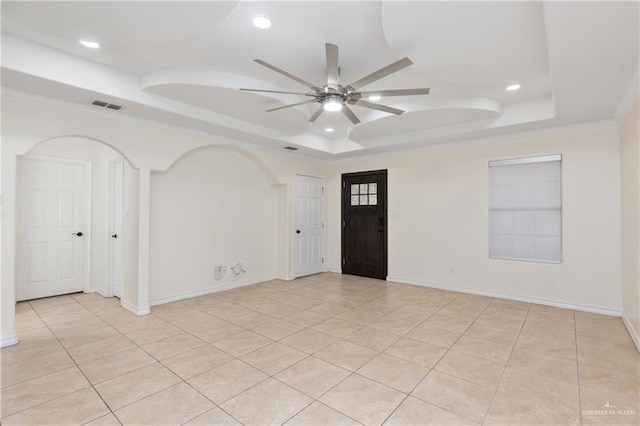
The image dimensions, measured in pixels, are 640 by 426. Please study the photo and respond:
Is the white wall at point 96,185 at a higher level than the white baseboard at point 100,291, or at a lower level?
higher

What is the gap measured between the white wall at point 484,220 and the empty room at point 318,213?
0.10 feet

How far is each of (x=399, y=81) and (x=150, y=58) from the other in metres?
2.56

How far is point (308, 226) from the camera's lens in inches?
257

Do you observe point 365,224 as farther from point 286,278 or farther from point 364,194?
point 286,278

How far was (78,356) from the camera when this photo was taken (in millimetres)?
2846

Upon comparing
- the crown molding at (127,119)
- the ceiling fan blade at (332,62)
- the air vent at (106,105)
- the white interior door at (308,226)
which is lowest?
the white interior door at (308,226)

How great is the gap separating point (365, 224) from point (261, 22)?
449 cm

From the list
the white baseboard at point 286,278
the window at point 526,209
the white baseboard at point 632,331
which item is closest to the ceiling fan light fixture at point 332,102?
the window at point 526,209

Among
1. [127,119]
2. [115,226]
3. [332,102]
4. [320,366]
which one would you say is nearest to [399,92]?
[332,102]

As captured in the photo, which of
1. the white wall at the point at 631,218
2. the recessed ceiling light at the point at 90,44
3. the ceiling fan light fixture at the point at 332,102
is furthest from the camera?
the white wall at the point at 631,218

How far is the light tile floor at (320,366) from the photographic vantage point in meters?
2.06

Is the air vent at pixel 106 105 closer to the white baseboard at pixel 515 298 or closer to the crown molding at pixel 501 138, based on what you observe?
the crown molding at pixel 501 138

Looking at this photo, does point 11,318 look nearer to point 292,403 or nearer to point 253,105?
point 292,403

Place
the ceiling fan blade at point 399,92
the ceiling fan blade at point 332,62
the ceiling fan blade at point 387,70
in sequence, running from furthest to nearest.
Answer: the ceiling fan blade at point 399,92, the ceiling fan blade at point 387,70, the ceiling fan blade at point 332,62
